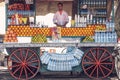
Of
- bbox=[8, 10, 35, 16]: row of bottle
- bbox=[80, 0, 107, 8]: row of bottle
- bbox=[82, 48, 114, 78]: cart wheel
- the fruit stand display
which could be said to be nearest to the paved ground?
the fruit stand display

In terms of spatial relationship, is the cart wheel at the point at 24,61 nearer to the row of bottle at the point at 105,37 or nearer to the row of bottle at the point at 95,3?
the row of bottle at the point at 105,37

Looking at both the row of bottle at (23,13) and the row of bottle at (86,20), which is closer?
the row of bottle at (86,20)

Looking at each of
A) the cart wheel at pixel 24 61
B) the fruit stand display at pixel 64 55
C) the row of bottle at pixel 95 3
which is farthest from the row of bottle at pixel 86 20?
the cart wheel at pixel 24 61

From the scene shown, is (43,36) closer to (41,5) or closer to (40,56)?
(40,56)

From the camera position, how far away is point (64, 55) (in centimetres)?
1800

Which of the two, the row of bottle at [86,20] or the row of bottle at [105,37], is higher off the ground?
the row of bottle at [86,20]

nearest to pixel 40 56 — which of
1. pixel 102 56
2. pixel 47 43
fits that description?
pixel 47 43

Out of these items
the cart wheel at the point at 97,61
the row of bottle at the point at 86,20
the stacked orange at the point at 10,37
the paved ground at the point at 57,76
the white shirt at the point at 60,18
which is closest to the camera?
the stacked orange at the point at 10,37

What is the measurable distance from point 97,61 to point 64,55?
3.79 ft

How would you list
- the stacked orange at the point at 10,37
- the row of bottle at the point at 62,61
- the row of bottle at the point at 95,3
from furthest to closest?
1. the row of bottle at the point at 95,3
2. the stacked orange at the point at 10,37
3. the row of bottle at the point at 62,61

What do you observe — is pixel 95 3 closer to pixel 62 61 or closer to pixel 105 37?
pixel 105 37

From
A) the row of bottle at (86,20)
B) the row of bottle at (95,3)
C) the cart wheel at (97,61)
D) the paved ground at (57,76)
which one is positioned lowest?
the paved ground at (57,76)

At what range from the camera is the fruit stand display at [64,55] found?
17875mm

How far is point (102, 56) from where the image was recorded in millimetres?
18125
